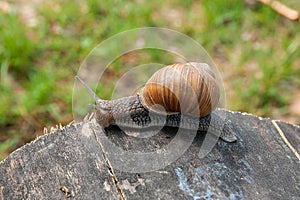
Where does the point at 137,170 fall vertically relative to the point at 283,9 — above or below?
below

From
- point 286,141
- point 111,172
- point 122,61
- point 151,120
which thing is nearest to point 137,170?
point 111,172

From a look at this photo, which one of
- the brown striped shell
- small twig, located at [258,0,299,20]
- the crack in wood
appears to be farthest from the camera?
small twig, located at [258,0,299,20]

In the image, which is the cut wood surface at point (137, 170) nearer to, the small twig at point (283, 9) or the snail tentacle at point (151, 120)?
the snail tentacle at point (151, 120)

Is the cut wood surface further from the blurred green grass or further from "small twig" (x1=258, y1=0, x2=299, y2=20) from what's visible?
"small twig" (x1=258, y1=0, x2=299, y2=20)

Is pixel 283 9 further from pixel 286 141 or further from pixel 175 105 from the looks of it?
pixel 175 105

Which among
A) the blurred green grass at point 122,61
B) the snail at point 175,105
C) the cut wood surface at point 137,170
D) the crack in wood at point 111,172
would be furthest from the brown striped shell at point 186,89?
the blurred green grass at point 122,61

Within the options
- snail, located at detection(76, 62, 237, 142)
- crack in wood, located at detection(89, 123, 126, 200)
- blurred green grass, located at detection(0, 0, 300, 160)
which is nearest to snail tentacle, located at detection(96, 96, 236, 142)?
snail, located at detection(76, 62, 237, 142)
